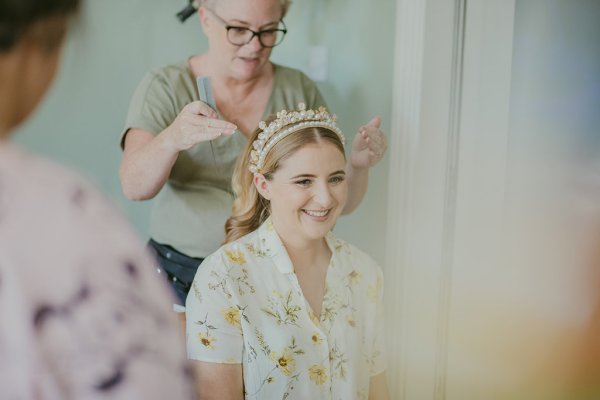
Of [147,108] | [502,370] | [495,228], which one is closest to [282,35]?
[147,108]

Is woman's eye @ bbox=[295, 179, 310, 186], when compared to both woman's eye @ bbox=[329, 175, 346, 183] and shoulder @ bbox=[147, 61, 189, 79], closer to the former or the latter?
woman's eye @ bbox=[329, 175, 346, 183]

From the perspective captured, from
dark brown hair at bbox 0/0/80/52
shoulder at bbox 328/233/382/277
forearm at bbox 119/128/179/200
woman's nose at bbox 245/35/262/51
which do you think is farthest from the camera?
shoulder at bbox 328/233/382/277

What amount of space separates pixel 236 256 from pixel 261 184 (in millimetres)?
121

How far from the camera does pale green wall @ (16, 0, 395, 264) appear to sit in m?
0.94

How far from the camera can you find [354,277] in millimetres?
1286

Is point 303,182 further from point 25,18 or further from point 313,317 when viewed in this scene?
point 25,18

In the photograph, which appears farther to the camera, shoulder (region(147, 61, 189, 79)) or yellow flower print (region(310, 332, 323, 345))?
yellow flower print (region(310, 332, 323, 345))

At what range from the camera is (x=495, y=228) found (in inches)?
62.2

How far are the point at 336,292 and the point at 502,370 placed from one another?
57 centimetres

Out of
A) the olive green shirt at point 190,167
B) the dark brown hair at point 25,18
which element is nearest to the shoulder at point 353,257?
the olive green shirt at point 190,167

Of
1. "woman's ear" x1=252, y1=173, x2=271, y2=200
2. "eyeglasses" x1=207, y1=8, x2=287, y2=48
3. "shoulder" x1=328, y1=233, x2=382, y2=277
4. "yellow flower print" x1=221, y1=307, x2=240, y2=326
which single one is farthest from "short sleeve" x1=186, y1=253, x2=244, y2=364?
"eyeglasses" x1=207, y1=8, x2=287, y2=48

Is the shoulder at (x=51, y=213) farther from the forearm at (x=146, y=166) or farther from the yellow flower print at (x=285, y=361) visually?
the yellow flower print at (x=285, y=361)

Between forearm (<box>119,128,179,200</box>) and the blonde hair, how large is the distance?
0.41 feet

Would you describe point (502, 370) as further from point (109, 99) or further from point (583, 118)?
point (109, 99)
